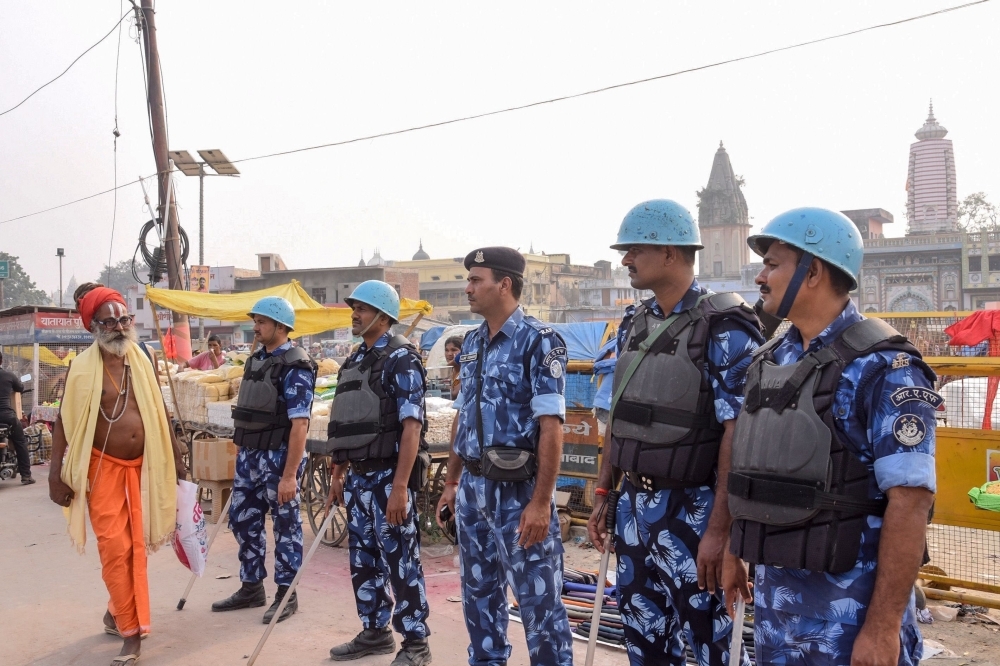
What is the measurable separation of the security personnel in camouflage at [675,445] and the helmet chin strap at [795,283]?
1.65ft

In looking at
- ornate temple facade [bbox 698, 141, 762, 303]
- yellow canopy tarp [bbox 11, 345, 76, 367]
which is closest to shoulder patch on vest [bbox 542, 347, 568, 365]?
yellow canopy tarp [bbox 11, 345, 76, 367]

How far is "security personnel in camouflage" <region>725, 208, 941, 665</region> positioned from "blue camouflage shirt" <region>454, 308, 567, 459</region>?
130 cm

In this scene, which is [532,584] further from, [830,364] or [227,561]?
[227,561]

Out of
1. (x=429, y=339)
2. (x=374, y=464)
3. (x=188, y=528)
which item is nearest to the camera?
(x=374, y=464)

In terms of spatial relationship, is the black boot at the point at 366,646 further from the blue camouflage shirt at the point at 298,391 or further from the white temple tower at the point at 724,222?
the white temple tower at the point at 724,222

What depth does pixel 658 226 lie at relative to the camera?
320 centimetres

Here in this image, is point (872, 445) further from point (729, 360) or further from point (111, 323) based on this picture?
point (111, 323)

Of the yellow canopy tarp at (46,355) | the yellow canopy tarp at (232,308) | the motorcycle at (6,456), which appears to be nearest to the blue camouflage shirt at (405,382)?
the yellow canopy tarp at (232,308)

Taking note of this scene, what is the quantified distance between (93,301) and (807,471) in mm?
4425

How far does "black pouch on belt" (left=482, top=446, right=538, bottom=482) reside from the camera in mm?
3646

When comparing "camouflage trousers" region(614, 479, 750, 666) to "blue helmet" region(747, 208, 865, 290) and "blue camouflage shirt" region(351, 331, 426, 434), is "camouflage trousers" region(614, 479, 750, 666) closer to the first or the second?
"blue helmet" region(747, 208, 865, 290)

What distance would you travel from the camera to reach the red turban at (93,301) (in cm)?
512

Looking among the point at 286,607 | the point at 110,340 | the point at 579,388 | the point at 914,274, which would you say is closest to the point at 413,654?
the point at 286,607

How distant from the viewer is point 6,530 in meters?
9.09
